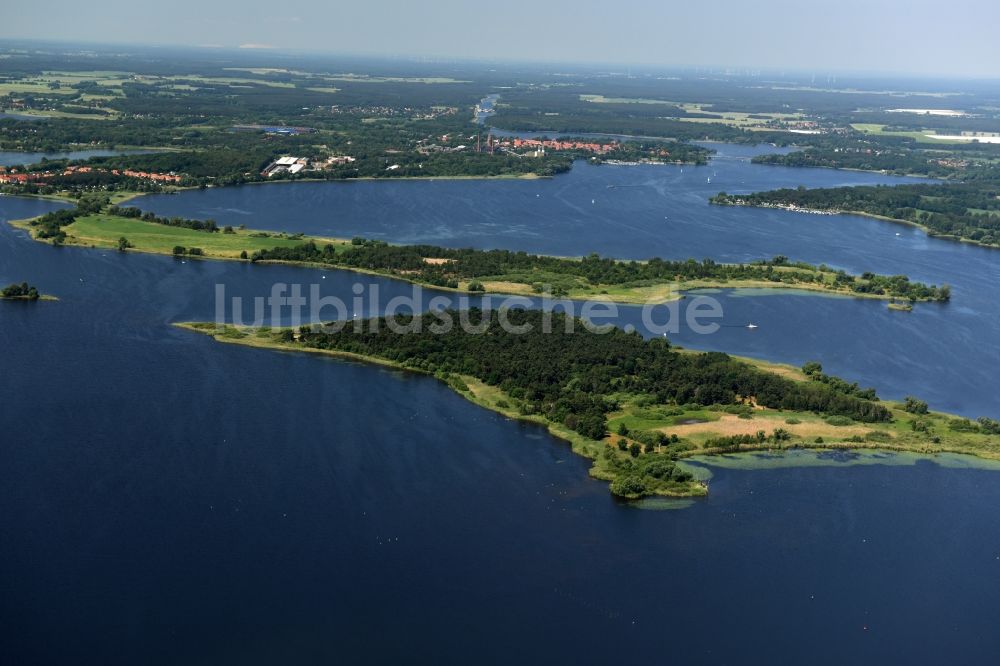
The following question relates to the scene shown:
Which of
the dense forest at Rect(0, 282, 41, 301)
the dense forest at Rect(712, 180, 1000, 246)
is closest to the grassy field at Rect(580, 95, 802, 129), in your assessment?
the dense forest at Rect(712, 180, 1000, 246)

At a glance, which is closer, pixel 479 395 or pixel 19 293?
pixel 479 395

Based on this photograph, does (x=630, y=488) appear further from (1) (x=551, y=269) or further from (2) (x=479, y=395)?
(1) (x=551, y=269)

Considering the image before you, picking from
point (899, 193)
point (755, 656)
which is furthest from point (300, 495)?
point (899, 193)

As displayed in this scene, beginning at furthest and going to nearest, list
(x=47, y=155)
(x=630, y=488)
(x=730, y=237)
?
(x=47, y=155) → (x=730, y=237) → (x=630, y=488)

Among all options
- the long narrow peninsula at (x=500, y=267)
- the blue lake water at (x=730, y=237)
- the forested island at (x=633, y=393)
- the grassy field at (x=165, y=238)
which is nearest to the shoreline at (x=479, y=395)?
the forested island at (x=633, y=393)

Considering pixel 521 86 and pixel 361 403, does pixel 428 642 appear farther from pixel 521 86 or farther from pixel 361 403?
pixel 521 86

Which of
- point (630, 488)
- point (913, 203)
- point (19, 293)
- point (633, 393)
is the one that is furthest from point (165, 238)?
point (913, 203)

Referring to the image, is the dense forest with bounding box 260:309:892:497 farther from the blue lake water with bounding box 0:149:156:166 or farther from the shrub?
the blue lake water with bounding box 0:149:156:166
